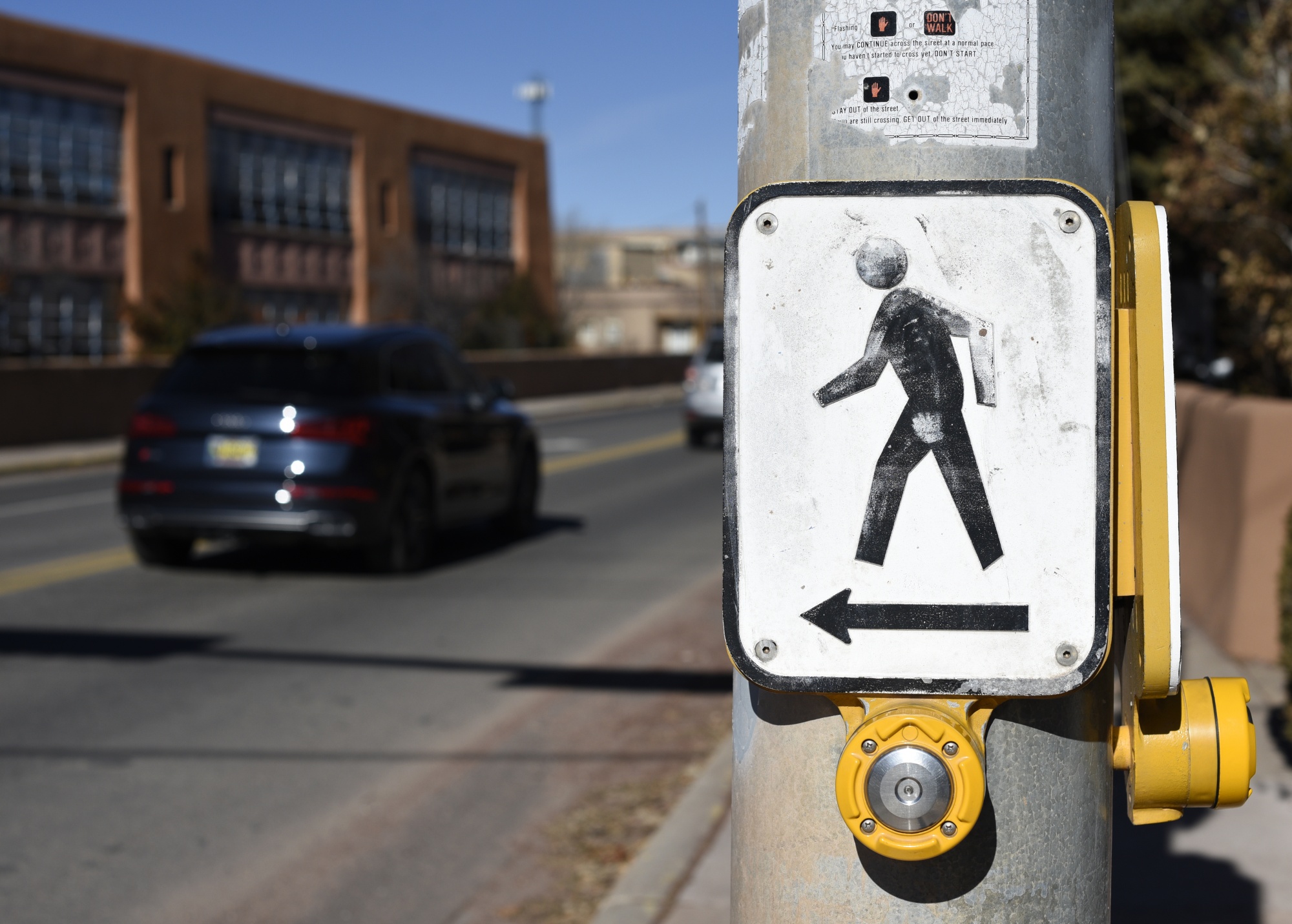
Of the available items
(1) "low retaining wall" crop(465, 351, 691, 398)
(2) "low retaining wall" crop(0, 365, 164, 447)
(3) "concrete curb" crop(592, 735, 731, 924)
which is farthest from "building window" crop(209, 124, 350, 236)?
(3) "concrete curb" crop(592, 735, 731, 924)

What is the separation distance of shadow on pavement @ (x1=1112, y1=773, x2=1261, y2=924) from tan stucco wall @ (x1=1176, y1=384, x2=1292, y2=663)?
2.14 meters

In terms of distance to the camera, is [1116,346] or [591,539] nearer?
[1116,346]

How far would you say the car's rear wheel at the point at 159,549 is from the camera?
420 inches

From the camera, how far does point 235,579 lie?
34.2 feet

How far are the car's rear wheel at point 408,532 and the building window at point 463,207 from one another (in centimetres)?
4185

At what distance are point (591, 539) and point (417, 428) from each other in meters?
2.59

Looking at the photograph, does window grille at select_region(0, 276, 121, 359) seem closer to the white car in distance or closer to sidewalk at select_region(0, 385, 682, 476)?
sidewalk at select_region(0, 385, 682, 476)

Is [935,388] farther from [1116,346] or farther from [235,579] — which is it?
[235,579]

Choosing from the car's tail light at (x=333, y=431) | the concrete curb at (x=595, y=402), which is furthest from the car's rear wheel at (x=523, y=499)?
the concrete curb at (x=595, y=402)

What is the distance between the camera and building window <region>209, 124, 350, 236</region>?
1686 inches

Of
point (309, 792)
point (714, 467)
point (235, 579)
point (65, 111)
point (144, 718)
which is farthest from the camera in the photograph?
point (65, 111)

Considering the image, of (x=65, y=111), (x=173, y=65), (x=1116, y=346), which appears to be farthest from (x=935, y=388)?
(x=173, y=65)

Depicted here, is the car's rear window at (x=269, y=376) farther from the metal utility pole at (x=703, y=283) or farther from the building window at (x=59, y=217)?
the metal utility pole at (x=703, y=283)

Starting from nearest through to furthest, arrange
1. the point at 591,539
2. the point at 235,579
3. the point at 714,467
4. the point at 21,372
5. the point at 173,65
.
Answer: the point at 235,579 < the point at 591,539 < the point at 714,467 < the point at 21,372 < the point at 173,65
